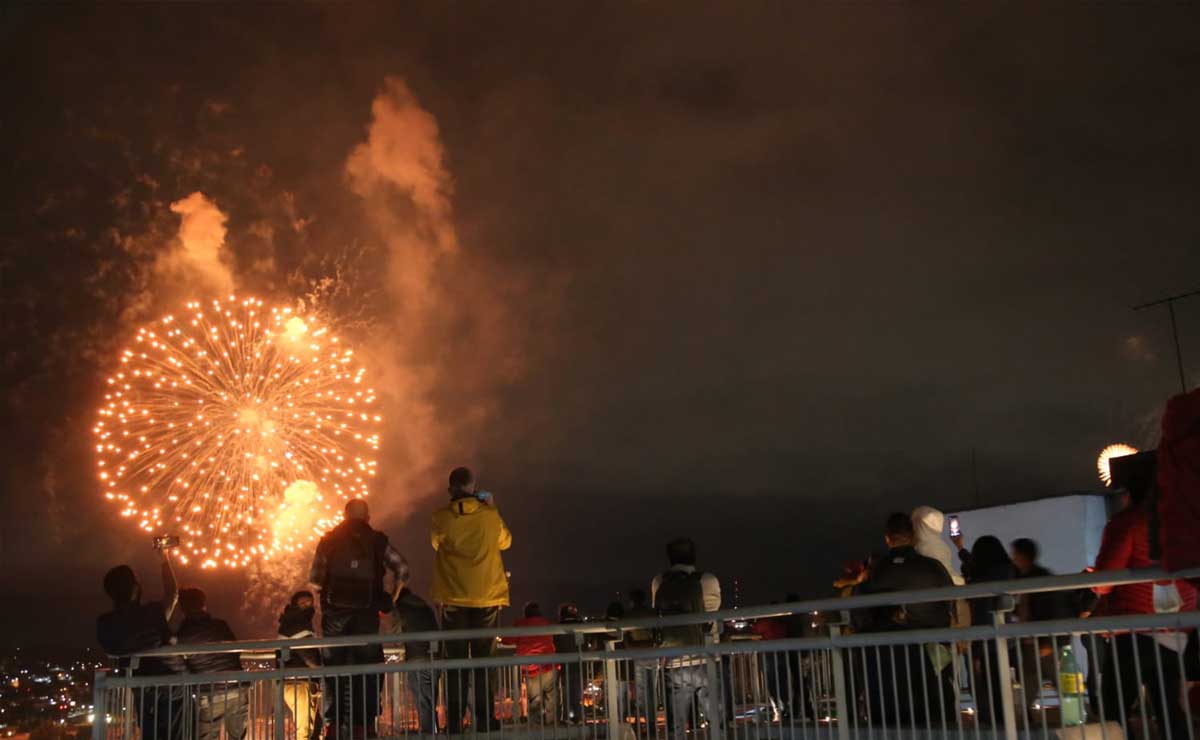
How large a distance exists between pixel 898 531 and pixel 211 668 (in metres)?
6.42

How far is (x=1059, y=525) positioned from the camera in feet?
85.6

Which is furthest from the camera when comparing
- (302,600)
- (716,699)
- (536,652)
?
(536,652)

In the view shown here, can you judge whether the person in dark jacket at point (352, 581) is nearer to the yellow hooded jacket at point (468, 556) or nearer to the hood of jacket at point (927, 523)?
the yellow hooded jacket at point (468, 556)

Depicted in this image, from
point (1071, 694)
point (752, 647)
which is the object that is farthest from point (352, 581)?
point (1071, 694)

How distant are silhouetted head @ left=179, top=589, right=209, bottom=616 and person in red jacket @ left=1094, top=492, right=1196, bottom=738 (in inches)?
330

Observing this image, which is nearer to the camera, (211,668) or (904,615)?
(904,615)

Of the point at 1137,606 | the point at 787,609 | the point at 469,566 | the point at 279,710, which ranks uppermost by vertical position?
the point at 469,566

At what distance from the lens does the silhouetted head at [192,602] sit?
39.5 feet

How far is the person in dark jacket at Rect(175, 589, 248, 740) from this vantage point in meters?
10.2

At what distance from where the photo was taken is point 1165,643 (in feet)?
23.9

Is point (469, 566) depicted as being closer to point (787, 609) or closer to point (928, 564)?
point (787, 609)

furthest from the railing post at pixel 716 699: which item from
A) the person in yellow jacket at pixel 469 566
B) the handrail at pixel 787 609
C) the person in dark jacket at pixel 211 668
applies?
the person in dark jacket at pixel 211 668

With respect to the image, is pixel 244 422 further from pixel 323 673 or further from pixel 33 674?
pixel 33 674

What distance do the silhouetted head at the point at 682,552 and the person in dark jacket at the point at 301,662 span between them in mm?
3358
